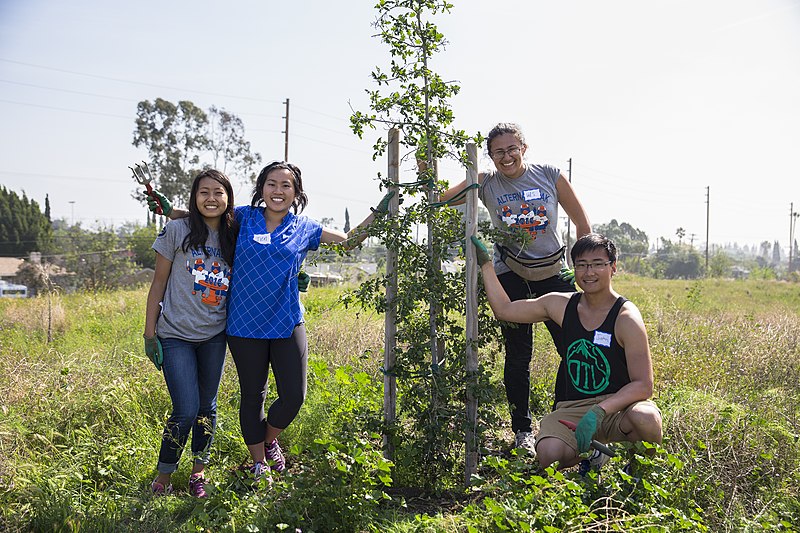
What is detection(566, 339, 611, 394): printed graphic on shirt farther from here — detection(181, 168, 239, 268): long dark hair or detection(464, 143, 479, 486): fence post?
detection(181, 168, 239, 268): long dark hair

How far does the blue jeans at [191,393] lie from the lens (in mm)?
3076

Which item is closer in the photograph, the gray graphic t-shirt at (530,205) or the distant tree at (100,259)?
the gray graphic t-shirt at (530,205)

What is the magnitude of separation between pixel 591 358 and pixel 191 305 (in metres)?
2.17

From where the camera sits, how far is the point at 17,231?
36.7m

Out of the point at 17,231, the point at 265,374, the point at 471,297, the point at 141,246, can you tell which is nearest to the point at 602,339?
the point at 471,297

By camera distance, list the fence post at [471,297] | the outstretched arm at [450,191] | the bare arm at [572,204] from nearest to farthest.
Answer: the fence post at [471,297] → the outstretched arm at [450,191] → the bare arm at [572,204]

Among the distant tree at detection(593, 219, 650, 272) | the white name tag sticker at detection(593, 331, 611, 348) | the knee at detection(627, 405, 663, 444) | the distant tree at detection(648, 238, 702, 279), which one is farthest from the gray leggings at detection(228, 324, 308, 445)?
the distant tree at detection(648, 238, 702, 279)

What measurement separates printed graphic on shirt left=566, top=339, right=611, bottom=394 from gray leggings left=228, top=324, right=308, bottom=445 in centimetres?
150

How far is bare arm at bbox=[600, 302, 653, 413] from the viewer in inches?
115

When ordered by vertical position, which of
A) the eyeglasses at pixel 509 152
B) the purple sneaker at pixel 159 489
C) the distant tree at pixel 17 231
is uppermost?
the distant tree at pixel 17 231

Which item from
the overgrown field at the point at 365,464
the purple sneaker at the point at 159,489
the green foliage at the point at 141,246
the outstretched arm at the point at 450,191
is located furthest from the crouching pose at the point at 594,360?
the green foliage at the point at 141,246

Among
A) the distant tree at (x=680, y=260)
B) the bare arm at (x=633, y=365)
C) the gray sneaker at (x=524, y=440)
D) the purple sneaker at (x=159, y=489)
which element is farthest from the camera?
the distant tree at (x=680, y=260)

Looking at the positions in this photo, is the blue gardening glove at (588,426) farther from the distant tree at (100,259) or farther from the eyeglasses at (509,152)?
the distant tree at (100,259)

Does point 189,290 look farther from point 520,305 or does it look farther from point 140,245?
point 140,245
